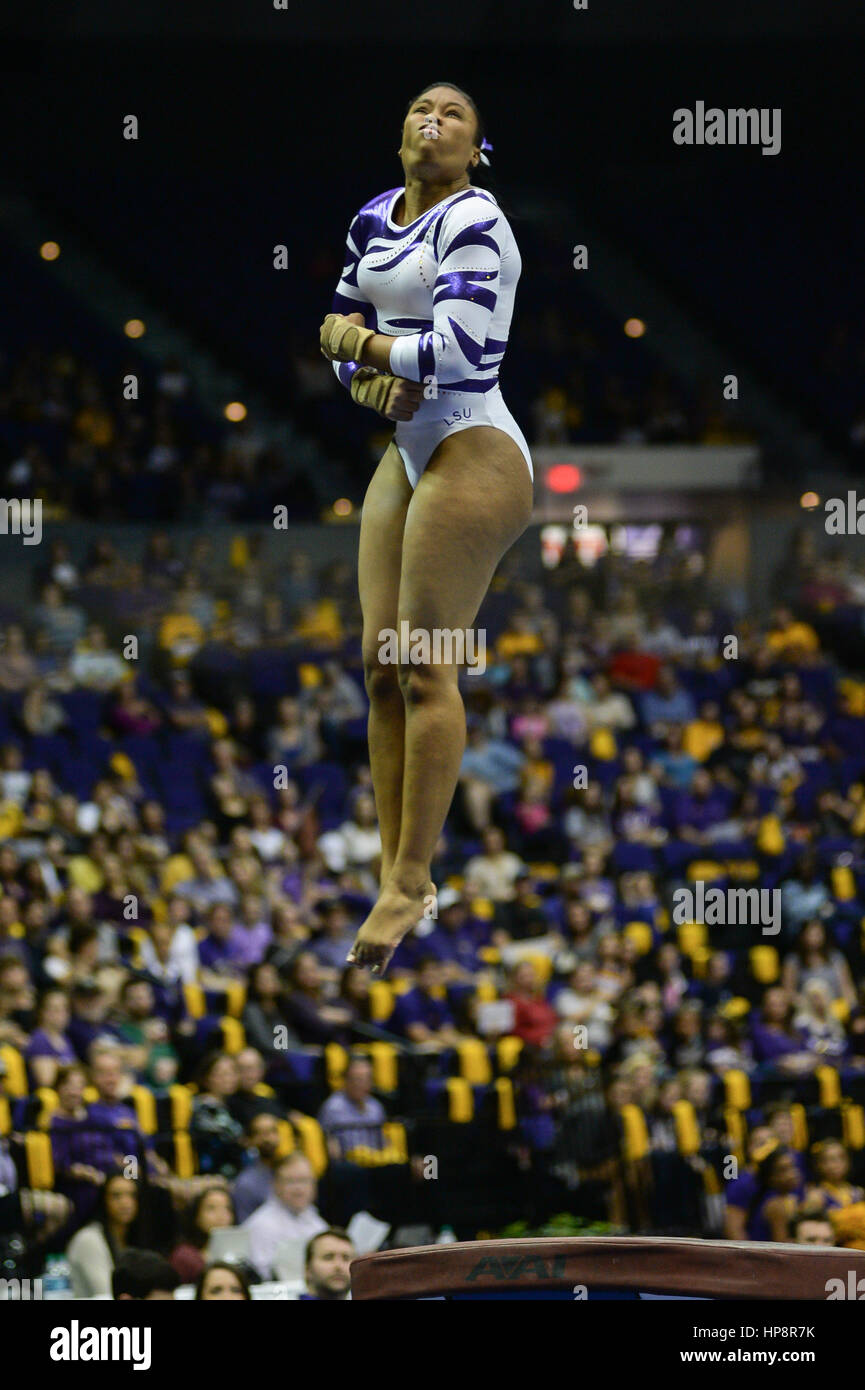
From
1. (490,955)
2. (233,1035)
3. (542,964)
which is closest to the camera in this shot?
(233,1035)

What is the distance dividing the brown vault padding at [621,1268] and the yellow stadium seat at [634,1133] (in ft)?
13.5

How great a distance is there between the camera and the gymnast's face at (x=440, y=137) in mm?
4695

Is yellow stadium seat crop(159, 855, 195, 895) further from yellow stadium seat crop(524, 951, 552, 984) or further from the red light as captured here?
the red light

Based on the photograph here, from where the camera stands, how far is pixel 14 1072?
870 centimetres

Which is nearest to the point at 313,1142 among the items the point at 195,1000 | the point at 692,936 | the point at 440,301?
the point at 195,1000

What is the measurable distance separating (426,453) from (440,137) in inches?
30.7

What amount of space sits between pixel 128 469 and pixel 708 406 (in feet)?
18.5

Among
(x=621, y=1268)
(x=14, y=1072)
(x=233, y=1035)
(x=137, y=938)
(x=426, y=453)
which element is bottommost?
(x=621, y=1268)

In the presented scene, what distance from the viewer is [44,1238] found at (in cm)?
783

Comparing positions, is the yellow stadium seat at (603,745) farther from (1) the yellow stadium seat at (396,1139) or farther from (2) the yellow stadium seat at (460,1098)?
(1) the yellow stadium seat at (396,1139)

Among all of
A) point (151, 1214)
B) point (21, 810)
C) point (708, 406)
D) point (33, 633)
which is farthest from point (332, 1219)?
point (708, 406)

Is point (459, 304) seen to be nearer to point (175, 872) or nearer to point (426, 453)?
point (426, 453)

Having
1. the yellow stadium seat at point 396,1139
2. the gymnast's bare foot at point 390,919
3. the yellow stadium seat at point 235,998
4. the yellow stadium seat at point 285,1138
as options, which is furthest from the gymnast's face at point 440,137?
the yellow stadium seat at point 235,998

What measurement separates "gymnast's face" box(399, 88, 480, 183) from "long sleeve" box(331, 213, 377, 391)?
239mm
